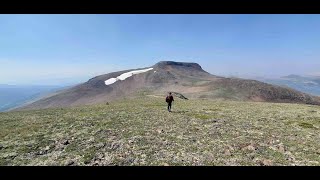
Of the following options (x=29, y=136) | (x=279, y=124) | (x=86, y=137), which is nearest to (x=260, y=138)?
(x=279, y=124)

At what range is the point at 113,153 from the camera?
24.0 m

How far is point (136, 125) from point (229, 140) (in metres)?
12.2

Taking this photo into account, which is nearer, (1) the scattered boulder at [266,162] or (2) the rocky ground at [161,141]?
(1) the scattered boulder at [266,162]

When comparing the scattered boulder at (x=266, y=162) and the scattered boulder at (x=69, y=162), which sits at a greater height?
the scattered boulder at (x=69, y=162)

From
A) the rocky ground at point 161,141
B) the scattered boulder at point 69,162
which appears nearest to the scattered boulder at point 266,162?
the rocky ground at point 161,141

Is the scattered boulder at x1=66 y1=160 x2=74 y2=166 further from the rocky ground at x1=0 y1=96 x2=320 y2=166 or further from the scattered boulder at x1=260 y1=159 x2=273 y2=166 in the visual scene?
the scattered boulder at x1=260 y1=159 x2=273 y2=166

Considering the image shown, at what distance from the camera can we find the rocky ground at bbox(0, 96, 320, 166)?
22312 millimetres

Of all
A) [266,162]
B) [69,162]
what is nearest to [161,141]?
[69,162]

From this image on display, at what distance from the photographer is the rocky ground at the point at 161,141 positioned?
22.3m

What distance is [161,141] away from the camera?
27469 millimetres

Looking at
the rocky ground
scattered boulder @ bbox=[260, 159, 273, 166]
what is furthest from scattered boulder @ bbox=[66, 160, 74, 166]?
scattered boulder @ bbox=[260, 159, 273, 166]

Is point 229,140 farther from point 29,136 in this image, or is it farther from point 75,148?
point 29,136

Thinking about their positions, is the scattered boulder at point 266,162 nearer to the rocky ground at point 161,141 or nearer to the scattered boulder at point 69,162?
the rocky ground at point 161,141

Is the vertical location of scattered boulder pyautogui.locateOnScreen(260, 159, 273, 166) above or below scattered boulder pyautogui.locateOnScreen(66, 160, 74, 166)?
below
